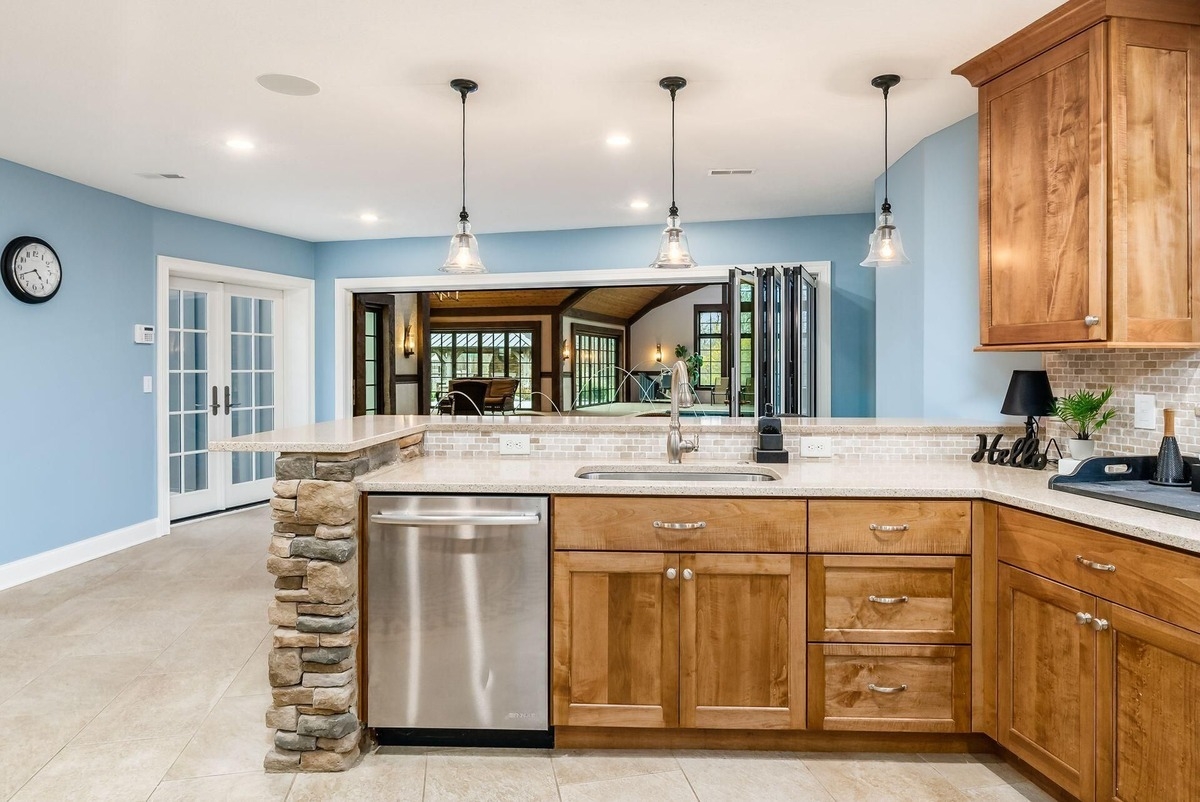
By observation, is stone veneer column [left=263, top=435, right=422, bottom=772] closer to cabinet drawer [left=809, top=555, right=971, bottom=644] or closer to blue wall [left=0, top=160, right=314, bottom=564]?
cabinet drawer [left=809, top=555, right=971, bottom=644]

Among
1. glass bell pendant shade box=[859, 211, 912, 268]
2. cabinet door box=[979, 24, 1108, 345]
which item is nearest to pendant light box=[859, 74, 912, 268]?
glass bell pendant shade box=[859, 211, 912, 268]

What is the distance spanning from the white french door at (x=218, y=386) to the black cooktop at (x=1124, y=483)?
5.28 meters

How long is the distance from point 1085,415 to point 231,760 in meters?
2.90

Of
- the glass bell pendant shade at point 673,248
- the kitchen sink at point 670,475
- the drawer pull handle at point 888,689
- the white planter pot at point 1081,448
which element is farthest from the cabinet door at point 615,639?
the white planter pot at point 1081,448

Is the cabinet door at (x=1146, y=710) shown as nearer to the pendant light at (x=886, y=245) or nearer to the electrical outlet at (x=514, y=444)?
the pendant light at (x=886, y=245)

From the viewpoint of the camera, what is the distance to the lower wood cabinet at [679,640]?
2232 millimetres

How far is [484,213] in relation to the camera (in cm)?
540

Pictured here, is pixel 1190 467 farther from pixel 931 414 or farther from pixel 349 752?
pixel 349 752

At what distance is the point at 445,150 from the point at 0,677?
3.01m

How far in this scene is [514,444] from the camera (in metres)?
2.90

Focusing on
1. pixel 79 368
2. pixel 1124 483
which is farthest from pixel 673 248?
pixel 79 368

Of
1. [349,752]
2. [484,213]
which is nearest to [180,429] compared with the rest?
[484,213]

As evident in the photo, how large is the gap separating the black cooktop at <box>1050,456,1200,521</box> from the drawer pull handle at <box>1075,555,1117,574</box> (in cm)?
20

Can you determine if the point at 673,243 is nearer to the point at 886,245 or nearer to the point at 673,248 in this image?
the point at 673,248
